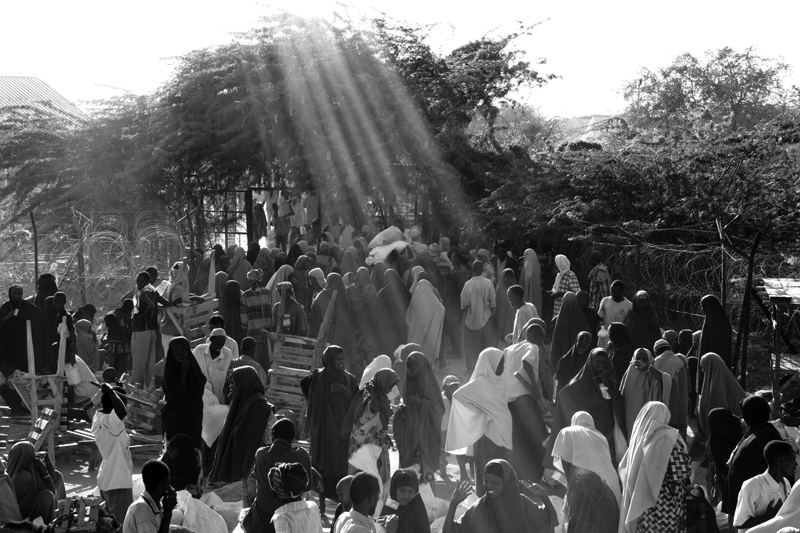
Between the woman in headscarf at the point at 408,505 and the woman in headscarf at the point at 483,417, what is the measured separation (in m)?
Answer: 2.42

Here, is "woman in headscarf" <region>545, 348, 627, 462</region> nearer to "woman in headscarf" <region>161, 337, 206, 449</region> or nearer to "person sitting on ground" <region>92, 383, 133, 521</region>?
"woman in headscarf" <region>161, 337, 206, 449</region>

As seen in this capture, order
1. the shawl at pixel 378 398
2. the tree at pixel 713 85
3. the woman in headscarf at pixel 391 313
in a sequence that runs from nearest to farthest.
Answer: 1. the shawl at pixel 378 398
2. the woman in headscarf at pixel 391 313
3. the tree at pixel 713 85

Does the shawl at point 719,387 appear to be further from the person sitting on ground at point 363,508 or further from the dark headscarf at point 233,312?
the dark headscarf at point 233,312

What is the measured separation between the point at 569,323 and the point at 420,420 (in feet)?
9.16

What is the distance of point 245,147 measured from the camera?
60.6 feet

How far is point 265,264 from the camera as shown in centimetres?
1305

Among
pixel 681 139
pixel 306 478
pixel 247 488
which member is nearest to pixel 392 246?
pixel 681 139

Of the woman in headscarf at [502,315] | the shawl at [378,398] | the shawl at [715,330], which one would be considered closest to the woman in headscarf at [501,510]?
the shawl at [378,398]

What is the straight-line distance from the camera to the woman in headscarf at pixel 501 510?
4883 millimetres

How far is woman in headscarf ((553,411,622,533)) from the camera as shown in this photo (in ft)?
18.2

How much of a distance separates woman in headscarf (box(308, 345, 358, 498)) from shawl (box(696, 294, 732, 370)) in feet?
12.1

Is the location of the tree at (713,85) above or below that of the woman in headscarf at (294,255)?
above

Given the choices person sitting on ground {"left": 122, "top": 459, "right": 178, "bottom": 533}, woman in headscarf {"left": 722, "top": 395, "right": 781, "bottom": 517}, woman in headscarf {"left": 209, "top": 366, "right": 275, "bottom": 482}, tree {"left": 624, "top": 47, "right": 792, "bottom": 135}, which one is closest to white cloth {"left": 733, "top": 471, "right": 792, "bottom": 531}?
woman in headscarf {"left": 722, "top": 395, "right": 781, "bottom": 517}

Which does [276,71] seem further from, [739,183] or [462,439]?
[462,439]
